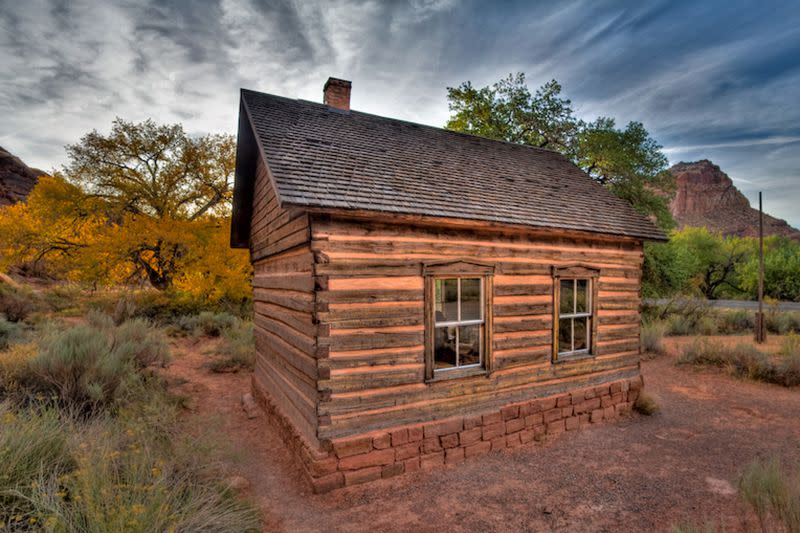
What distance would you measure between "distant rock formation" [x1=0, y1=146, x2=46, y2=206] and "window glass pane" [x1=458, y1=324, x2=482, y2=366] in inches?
1747

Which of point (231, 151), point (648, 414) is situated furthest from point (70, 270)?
point (648, 414)

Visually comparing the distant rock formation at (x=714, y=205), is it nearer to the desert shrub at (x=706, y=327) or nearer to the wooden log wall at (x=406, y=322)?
the desert shrub at (x=706, y=327)

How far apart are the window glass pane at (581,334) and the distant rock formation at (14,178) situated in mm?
45985

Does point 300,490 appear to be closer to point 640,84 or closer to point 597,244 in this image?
point 597,244

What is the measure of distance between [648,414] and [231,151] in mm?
21451

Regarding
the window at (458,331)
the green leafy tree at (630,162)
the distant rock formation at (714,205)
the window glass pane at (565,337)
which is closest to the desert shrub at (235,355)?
the window at (458,331)

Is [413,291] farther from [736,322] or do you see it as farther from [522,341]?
[736,322]

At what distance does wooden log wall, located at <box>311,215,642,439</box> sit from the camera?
506cm

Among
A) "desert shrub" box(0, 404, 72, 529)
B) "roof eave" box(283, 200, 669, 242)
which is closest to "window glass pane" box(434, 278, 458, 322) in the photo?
"roof eave" box(283, 200, 669, 242)

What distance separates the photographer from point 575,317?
7340 mm

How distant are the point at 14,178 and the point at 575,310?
1984 inches

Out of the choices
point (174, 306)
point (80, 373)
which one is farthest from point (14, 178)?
point (80, 373)

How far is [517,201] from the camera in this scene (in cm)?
717

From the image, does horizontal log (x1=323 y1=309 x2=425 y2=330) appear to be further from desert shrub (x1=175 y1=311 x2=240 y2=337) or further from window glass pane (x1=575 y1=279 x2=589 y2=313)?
desert shrub (x1=175 y1=311 x2=240 y2=337)
